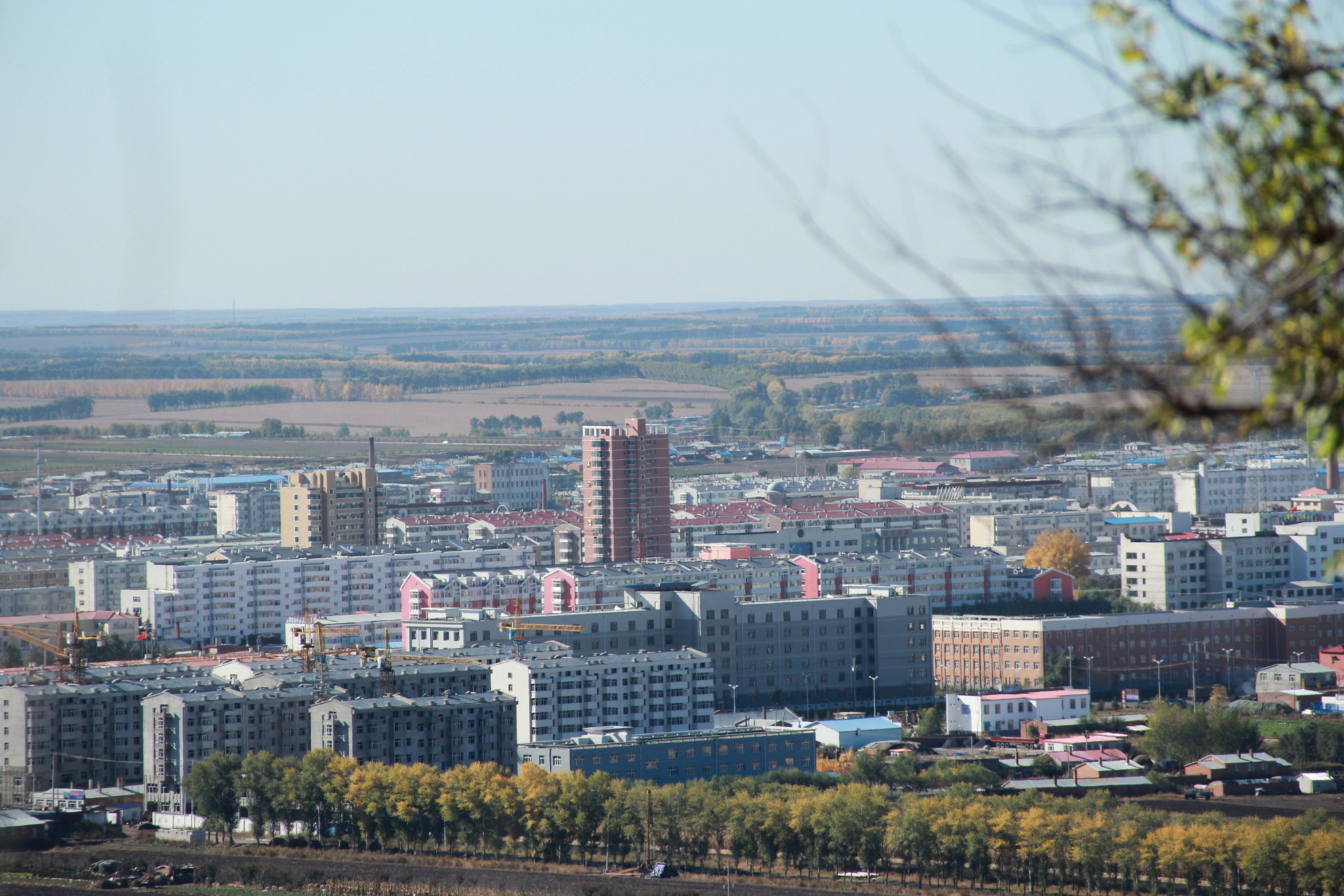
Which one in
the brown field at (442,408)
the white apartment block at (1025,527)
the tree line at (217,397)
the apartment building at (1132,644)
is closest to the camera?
the apartment building at (1132,644)

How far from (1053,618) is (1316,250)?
14.7 meters

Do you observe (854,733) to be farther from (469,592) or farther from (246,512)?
(246,512)

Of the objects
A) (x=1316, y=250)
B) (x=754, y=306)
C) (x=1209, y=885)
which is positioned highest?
(x=754, y=306)

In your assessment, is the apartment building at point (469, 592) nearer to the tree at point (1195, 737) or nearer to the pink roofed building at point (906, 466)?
the tree at point (1195, 737)

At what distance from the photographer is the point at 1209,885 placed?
30.0ft

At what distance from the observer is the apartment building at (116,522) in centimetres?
2667

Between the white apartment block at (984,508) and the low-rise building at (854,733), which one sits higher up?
the white apartment block at (984,508)

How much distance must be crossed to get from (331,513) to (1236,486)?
1344 centimetres

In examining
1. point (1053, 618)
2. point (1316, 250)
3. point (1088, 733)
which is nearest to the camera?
point (1316, 250)

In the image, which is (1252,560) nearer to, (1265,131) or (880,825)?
(880,825)

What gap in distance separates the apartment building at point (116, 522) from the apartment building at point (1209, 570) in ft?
46.7

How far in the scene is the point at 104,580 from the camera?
2108 centimetres

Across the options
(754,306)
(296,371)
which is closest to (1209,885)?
(296,371)

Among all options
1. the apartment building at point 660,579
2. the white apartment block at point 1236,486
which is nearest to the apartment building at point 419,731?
the apartment building at point 660,579
